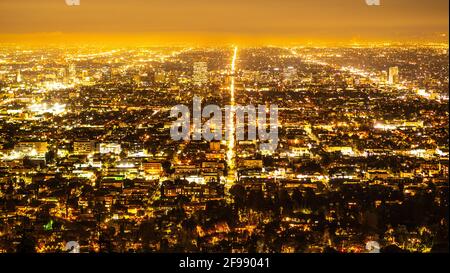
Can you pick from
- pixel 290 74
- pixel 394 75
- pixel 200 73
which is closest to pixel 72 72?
pixel 200 73

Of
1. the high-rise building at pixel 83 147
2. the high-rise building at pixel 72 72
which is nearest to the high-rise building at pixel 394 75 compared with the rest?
the high-rise building at pixel 83 147

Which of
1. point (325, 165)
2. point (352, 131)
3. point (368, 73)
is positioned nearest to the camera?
point (325, 165)

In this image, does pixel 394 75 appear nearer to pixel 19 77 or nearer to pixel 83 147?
pixel 83 147

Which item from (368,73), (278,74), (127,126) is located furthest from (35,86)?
(368,73)

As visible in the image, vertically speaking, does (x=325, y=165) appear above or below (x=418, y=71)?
below

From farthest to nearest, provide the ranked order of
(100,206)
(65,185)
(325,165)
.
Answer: (325,165), (65,185), (100,206)
